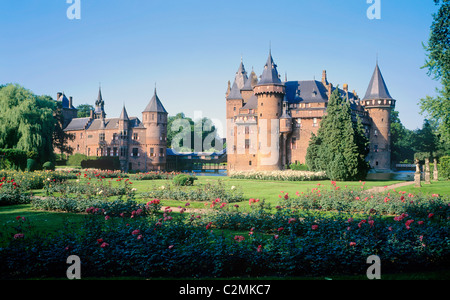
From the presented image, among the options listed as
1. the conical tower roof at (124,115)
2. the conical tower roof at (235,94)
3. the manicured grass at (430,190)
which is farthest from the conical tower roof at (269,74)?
the manicured grass at (430,190)

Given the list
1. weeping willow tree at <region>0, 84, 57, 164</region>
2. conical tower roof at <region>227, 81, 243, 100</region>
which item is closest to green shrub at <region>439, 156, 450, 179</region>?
conical tower roof at <region>227, 81, 243, 100</region>

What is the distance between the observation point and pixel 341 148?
31.5m

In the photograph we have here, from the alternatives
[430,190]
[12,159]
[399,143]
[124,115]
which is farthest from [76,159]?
[399,143]

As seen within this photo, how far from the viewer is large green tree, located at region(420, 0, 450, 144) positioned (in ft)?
66.9

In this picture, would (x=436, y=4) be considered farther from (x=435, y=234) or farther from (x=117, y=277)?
(x=117, y=277)

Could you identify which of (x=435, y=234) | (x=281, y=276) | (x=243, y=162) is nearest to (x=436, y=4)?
(x=435, y=234)

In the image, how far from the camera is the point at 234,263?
21.1 feet

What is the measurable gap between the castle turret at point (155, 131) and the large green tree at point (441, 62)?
1754 inches

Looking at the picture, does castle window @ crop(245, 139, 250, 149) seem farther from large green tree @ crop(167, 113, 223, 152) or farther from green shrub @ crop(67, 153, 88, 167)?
large green tree @ crop(167, 113, 223, 152)

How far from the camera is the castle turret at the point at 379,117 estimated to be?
54125 millimetres

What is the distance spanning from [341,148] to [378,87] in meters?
28.2

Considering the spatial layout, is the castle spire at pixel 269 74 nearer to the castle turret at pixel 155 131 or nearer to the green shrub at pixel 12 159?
the castle turret at pixel 155 131

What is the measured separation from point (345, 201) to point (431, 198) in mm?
3046

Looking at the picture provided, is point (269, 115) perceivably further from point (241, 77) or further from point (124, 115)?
point (124, 115)
